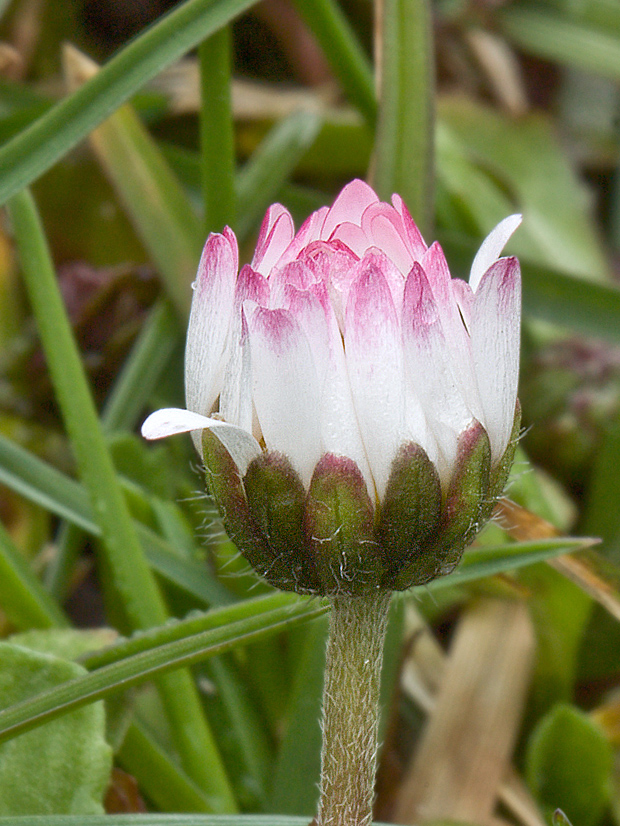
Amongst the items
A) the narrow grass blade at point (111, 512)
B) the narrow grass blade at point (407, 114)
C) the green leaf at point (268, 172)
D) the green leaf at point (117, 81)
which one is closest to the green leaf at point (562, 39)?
the green leaf at point (268, 172)

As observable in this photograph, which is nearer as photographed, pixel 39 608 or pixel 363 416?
pixel 363 416

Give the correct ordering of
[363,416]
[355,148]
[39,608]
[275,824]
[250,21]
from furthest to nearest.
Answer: [250,21], [355,148], [39,608], [275,824], [363,416]

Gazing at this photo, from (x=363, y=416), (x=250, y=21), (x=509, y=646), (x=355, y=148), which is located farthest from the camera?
(x=250, y=21)

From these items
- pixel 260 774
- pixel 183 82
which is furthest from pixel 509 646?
pixel 183 82

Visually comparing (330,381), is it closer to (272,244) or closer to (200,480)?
(272,244)

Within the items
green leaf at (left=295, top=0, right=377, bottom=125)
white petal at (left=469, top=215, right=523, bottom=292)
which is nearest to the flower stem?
white petal at (left=469, top=215, right=523, bottom=292)

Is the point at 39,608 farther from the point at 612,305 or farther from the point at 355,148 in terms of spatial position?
the point at 355,148
